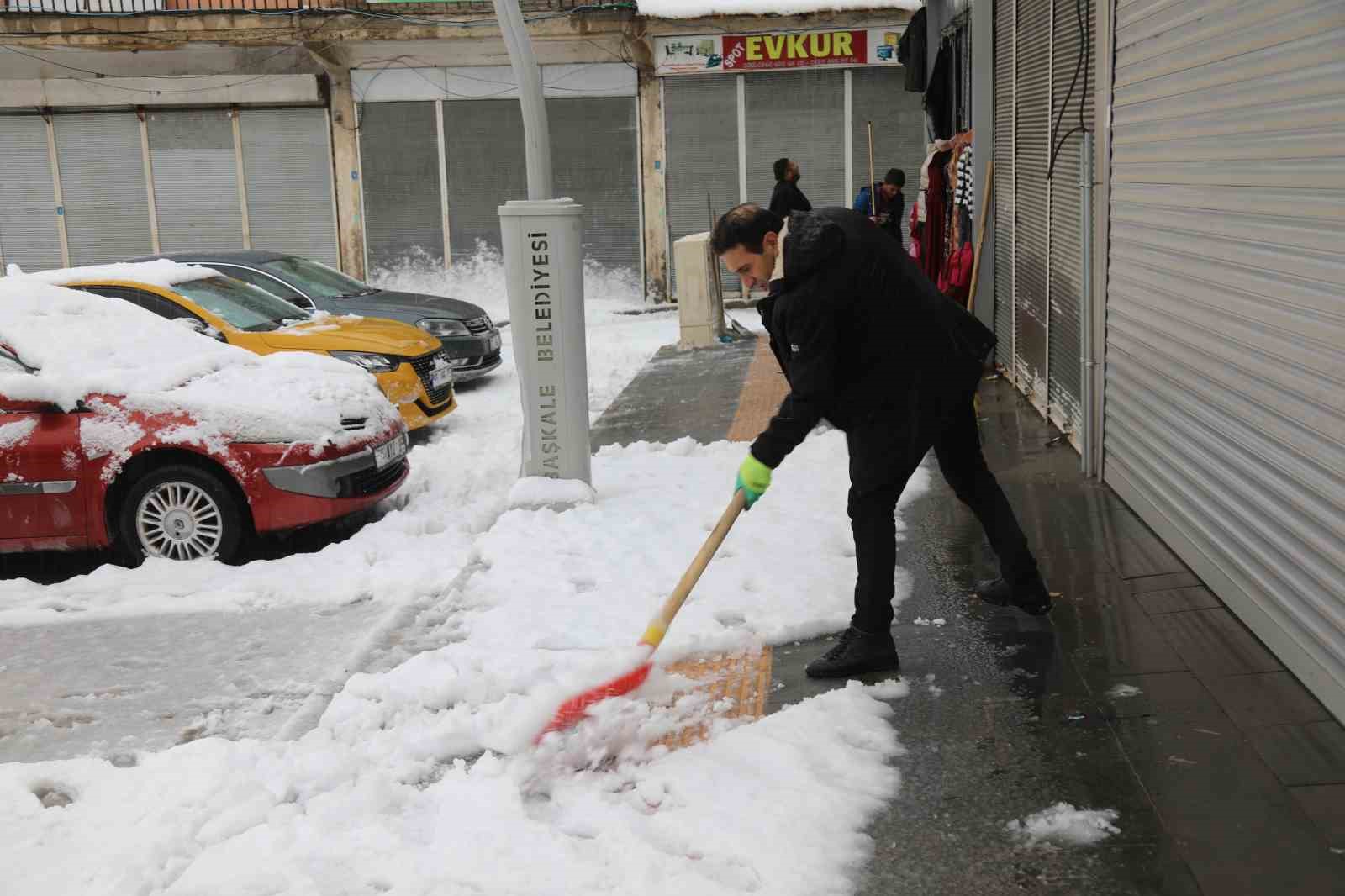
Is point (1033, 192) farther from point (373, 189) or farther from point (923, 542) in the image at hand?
point (373, 189)

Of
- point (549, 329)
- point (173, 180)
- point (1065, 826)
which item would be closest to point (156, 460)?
point (549, 329)

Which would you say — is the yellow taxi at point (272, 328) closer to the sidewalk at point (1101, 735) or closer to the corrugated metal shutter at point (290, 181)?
the sidewalk at point (1101, 735)

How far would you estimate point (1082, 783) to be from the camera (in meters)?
3.72

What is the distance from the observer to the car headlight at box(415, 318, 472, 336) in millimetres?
12883

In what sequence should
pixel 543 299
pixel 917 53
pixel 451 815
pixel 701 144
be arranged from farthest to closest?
pixel 701 144 → pixel 917 53 → pixel 543 299 → pixel 451 815

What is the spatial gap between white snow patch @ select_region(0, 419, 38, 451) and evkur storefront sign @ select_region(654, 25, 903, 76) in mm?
16001

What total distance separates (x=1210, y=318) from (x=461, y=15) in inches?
726

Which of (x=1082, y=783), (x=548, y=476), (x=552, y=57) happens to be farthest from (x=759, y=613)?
(x=552, y=57)

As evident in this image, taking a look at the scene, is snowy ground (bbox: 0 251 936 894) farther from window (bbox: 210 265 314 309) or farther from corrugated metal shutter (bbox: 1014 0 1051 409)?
window (bbox: 210 265 314 309)

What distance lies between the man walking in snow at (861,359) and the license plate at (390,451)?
3738 mm

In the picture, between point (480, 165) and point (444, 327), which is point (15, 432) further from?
point (480, 165)

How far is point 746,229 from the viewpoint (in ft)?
14.3

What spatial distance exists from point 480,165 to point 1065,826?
20.3 meters

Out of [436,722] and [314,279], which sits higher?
[314,279]
